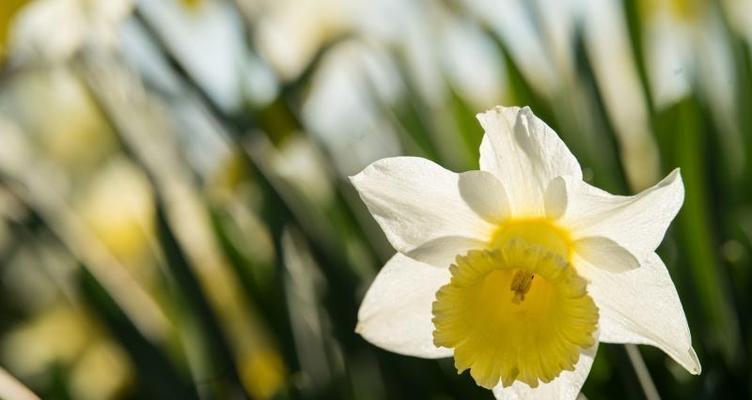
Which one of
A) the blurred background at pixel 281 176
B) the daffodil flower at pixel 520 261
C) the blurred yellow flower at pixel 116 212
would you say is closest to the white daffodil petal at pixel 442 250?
the daffodil flower at pixel 520 261

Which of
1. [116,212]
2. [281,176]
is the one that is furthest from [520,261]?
[116,212]

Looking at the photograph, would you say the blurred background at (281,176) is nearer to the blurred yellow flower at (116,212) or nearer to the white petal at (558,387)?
the blurred yellow flower at (116,212)

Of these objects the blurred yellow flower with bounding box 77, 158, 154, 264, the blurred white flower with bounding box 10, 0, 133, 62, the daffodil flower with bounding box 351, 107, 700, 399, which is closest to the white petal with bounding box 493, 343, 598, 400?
the daffodil flower with bounding box 351, 107, 700, 399

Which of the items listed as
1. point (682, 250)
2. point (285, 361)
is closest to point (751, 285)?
point (682, 250)

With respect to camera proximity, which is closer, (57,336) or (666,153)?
(666,153)

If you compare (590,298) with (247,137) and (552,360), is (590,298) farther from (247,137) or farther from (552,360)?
(247,137)
